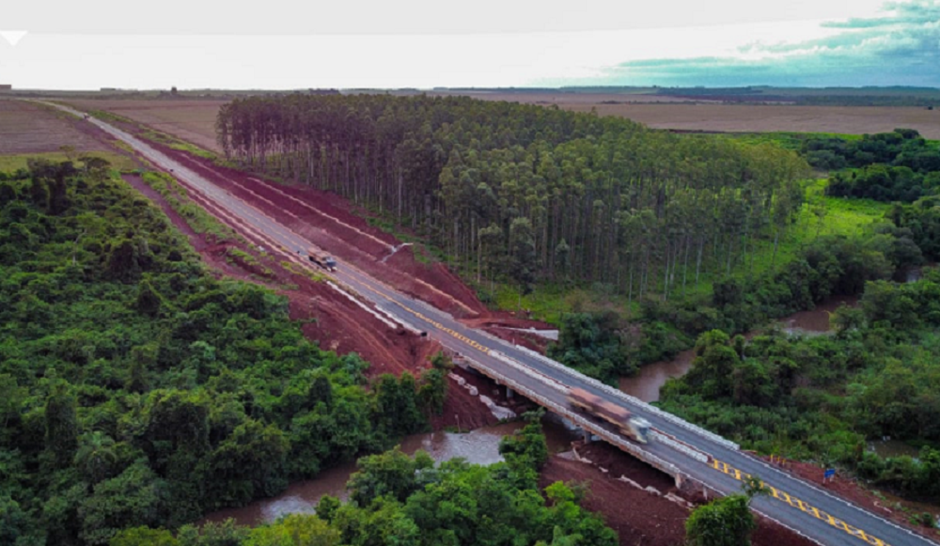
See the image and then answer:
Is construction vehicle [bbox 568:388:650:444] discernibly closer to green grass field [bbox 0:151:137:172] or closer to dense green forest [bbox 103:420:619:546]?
dense green forest [bbox 103:420:619:546]

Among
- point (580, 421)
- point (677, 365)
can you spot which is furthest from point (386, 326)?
point (677, 365)

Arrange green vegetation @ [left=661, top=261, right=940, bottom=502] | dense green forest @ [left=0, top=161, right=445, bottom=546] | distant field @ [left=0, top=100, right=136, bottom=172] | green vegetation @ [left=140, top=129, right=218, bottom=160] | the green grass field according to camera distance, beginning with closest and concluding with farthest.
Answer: dense green forest @ [left=0, top=161, right=445, bottom=546] → green vegetation @ [left=661, top=261, right=940, bottom=502] → the green grass field → distant field @ [left=0, top=100, right=136, bottom=172] → green vegetation @ [left=140, top=129, right=218, bottom=160]

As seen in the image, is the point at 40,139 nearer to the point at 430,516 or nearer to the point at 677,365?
the point at 677,365

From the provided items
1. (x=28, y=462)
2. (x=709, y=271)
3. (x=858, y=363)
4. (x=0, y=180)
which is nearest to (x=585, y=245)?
(x=709, y=271)

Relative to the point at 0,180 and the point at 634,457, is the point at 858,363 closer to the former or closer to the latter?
the point at 634,457

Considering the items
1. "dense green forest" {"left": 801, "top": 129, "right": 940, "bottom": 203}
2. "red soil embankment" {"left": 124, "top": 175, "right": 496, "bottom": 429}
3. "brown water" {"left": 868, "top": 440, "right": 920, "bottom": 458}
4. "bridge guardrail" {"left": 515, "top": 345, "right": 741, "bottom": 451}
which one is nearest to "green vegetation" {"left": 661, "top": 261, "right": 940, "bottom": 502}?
"brown water" {"left": 868, "top": 440, "right": 920, "bottom": 458}

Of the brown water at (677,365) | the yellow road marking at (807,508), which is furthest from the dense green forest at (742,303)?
the yellow road marking at (807,508)
